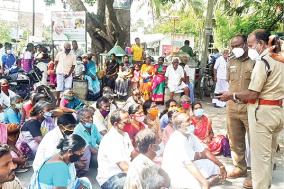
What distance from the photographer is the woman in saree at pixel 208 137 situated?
249 inches

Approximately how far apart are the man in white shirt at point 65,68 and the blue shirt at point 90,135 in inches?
168

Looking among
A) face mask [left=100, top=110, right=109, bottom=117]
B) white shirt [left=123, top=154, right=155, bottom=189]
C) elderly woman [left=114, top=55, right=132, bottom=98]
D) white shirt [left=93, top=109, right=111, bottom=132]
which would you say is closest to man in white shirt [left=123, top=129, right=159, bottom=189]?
white shirt [left=123, top=154, right=155, bottom=189]

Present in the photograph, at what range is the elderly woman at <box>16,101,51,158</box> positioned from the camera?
5.45m

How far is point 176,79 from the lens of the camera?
1009 cm

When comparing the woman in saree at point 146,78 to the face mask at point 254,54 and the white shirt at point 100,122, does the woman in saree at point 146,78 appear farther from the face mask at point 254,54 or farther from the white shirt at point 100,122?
the face mask at point 254,54

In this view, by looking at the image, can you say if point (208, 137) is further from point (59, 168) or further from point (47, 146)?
point (59, 168)

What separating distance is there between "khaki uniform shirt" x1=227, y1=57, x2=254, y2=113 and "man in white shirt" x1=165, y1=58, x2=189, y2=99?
5.00 m

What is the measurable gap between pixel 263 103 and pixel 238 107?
2.64 feet

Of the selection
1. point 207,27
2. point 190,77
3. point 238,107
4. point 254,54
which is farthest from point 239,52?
point 207,27

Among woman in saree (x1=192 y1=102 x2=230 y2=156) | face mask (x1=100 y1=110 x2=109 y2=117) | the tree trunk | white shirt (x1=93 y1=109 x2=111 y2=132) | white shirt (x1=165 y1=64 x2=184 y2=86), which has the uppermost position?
the tree trunk

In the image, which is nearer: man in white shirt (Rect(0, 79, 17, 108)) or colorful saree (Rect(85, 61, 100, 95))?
man in white shirt (Rect(0, 79, 17, 108))

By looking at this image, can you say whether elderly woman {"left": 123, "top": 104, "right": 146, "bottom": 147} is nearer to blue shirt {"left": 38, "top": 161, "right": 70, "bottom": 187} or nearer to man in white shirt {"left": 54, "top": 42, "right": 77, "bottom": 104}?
blue shirt {"left": 38, "top": 161, "right": 70, "bottom": 187}

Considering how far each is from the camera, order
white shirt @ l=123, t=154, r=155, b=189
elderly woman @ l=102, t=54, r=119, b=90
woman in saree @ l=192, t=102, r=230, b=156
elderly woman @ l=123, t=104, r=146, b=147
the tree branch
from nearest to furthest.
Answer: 1. white shirt @ l=123, t=154, r=155, b=189
2. elderly woman @ l=123, t=104, r=146, b=147
3. woman in saree @ l=192, t=102, r=230, b=156
4. elderly woman @ l=102, t=54, r=119, b=90
5. the tree branch

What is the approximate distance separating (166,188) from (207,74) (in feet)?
30.2
